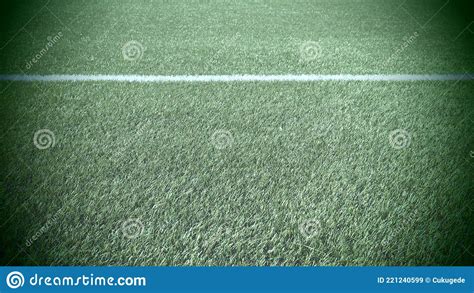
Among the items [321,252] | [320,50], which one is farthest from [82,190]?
[320,50]

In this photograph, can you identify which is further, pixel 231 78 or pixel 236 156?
pixel 231 78

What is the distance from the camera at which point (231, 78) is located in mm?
3496

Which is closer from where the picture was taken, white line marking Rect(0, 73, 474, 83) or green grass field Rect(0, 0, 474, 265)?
green grass field Rect(0, 0, 474, 265)

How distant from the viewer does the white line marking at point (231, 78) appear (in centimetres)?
343

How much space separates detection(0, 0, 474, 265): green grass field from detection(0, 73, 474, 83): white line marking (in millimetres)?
86

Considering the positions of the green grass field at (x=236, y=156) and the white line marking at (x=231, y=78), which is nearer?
the green grass field at (x=236, y=156)

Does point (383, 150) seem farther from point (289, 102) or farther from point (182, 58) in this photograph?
point (182, 58)

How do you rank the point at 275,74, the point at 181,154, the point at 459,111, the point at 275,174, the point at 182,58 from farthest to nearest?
the point at 182,58
the point at 275,74
the point at 459,111
the point at 181,154
the point at 275,174

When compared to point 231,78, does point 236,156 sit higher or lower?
higher

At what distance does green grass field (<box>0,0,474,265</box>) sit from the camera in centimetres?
182

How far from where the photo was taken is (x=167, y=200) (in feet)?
6.78

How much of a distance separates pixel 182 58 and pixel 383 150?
206 centimetres

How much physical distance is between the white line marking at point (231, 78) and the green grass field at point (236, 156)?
0.28ft

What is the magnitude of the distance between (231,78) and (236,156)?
1.22 m
